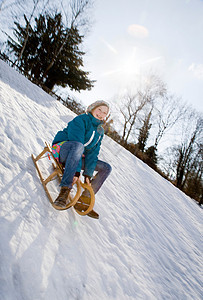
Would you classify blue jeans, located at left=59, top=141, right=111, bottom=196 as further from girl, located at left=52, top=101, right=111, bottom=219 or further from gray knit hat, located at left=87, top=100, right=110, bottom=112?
gray knit hat, located at left=87, top=100, right=110, bottom=112

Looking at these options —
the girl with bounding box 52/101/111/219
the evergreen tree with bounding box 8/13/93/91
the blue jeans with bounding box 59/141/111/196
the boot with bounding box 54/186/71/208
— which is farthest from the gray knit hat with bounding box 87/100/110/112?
the evergreen tree with bounding box 8/13/93/91

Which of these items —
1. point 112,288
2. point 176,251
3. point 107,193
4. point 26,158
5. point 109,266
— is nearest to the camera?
point 112,288

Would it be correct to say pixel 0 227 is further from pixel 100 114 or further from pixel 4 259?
pixel 100 114

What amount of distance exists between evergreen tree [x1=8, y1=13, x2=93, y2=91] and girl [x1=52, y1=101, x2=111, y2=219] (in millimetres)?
15122

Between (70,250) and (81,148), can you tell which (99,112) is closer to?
(81,148)

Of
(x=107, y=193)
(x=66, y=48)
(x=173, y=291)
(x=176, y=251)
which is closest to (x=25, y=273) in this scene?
(x=173, y=291)

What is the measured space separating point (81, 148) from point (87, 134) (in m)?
0.28

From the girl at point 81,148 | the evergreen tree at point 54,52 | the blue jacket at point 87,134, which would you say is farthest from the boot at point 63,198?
the evergreen tree at point 54,52

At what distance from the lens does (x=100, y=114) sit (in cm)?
211

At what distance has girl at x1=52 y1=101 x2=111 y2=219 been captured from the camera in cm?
175

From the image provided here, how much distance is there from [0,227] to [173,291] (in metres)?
2.27

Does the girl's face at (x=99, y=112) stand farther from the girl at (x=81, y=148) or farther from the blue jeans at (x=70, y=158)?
the blue jeans at (x=70, y=158)

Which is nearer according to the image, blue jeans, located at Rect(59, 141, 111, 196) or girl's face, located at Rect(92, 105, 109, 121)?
blue jeans, located at Rect(59, 141, 111, 196)

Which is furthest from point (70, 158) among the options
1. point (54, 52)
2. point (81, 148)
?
point (54, 52)
